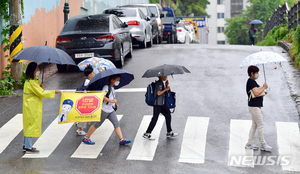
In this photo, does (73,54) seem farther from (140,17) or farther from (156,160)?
(156,160)

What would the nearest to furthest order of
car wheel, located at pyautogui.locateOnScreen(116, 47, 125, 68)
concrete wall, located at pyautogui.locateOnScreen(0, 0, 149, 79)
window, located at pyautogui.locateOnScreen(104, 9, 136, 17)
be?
car wheel, located at pyautogui.locateOnScreen(116, 47, 125, 68), concrete wall, located at pyautogui.locateOnScreen(0, 0, 149, 79), window, located at pyautogui.locateOnScreen(104, 9, 136, 17)

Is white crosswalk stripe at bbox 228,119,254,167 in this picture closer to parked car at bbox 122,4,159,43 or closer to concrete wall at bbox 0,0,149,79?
concrete wall at bbox 0,0,149,79

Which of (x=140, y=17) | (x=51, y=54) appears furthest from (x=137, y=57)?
(x=51, y=54)

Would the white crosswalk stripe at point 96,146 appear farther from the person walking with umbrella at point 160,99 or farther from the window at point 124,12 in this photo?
the window at point 124,12

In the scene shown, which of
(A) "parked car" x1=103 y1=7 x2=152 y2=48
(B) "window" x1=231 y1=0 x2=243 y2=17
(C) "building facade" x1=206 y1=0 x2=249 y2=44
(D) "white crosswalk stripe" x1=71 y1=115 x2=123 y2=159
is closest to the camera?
(D) "white crosswalk stripe" x1=71 y1=115 x2=123 y2=159

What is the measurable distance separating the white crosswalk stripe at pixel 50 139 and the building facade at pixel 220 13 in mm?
88996

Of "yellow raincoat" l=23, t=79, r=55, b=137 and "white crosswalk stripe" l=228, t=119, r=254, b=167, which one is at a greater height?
"yellow raincoat" l=23, t=79, r=55, b=137

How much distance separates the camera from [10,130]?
9273mm

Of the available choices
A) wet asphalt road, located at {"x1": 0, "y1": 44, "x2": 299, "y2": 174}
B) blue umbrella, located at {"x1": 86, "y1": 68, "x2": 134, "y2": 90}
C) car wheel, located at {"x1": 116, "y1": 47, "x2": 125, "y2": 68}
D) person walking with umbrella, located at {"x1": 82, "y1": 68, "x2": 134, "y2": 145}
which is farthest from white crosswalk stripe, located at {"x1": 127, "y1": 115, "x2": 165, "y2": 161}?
car wheel, located at {"x1": 116, "y1": 47, "x2": 125, "y2": 68}

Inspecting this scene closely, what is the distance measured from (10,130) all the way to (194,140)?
4049mm

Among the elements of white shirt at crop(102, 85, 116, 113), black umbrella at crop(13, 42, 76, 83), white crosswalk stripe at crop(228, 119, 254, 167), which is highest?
black umbrella at crop(13, 42, 76, 83)

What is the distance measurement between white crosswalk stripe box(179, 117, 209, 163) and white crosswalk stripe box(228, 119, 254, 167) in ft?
1.73

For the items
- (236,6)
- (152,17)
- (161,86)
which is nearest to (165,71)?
(161,86)

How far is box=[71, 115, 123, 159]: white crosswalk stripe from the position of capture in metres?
7.67
